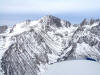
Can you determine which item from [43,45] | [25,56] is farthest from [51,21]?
[25,56]

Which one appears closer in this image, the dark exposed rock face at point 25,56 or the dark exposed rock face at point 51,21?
the dark exposed rock face at point 25,56

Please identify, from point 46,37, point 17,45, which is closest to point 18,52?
point 17,45

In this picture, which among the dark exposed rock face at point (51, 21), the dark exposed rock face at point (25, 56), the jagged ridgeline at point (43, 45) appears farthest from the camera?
the dark exposed rock face at point (51, 21)

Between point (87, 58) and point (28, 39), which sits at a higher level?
point (28, 39)

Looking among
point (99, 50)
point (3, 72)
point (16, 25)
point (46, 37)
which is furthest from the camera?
point (16, 25)

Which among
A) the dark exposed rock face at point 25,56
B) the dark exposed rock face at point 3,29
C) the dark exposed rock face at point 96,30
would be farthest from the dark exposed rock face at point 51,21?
the dark exposed rock face at point 96,30

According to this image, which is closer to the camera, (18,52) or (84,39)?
(18,52)

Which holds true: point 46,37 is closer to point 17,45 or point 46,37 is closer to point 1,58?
point 17,45

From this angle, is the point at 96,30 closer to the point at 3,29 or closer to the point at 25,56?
the point at 25,56

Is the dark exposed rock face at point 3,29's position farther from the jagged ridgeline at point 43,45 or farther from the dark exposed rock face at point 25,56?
the dark exposed rock face at point 25,56
